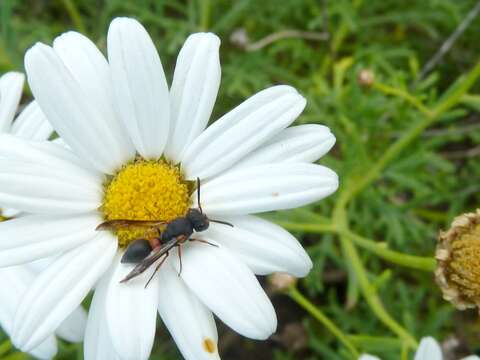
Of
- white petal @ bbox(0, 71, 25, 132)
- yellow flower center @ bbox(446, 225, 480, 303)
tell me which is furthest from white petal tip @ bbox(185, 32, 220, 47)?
yellow flower center @ bbox(446, 225, 480, 303)

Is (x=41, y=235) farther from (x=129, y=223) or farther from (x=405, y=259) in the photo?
(x=405, y=259)

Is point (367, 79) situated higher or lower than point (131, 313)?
higher

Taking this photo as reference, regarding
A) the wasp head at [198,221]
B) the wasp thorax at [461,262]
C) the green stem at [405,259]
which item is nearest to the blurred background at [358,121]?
the green stem at [405,259]

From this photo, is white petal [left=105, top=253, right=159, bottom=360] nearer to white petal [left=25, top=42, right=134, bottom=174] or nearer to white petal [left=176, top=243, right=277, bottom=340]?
white petal [left=176, top=243, right=277, bottom=340]

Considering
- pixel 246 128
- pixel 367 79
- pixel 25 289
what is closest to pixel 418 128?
pixel 367 79

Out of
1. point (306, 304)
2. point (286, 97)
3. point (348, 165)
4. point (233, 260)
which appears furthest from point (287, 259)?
point (348, 165)
